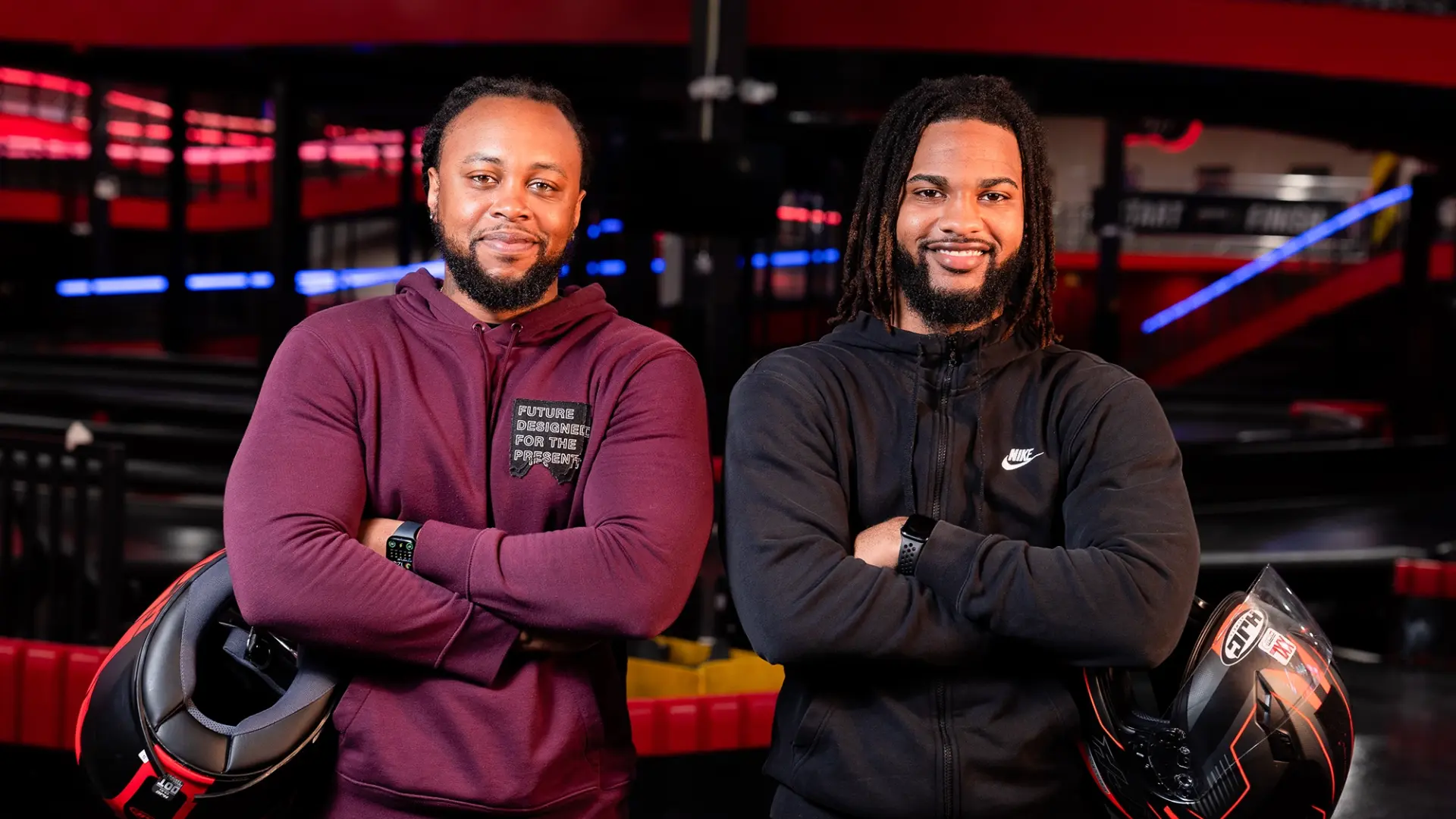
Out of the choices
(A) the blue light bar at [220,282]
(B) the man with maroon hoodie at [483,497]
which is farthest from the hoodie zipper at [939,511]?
(A) the blue light bar at [220,282]

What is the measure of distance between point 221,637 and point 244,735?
18cm

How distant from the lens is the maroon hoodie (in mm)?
1527

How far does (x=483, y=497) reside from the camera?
1640mm

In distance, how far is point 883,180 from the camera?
5.75 ft

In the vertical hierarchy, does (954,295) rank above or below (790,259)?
below

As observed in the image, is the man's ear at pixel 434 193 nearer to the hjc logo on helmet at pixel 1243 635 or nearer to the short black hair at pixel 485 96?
the short black hair at pixel 485 96

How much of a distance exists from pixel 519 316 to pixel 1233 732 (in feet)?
3.45

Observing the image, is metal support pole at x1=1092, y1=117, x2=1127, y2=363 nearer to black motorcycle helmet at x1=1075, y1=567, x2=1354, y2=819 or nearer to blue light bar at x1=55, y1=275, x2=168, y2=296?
black motorcycle helmet at x1=1075, y1=567, x2=1354, y2=819

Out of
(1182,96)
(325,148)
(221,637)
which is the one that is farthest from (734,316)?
(325,148)

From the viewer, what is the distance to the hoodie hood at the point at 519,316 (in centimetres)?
171

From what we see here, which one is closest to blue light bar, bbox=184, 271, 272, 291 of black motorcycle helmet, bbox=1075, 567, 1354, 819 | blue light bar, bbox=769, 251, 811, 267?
blue light bar, bbox=769, 251, 811, 267

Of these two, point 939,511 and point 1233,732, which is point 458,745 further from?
point 1233,732

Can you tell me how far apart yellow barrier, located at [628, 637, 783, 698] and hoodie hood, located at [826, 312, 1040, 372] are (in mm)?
2043

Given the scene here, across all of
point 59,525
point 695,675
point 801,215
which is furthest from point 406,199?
point 695,675
